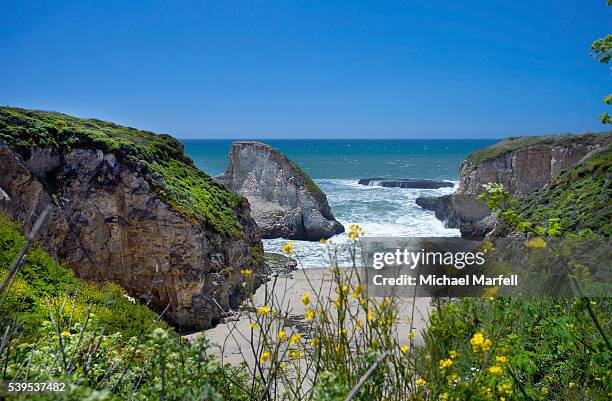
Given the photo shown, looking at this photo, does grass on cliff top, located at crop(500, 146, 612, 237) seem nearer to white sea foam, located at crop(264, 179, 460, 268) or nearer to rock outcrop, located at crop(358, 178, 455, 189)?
white sea foam, located at crop(264, 179, 460, 268)

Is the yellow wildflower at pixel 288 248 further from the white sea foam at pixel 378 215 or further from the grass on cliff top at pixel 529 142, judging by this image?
the grass on cliff top at pixel 529 142

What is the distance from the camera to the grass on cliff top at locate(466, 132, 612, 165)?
98.3 ft

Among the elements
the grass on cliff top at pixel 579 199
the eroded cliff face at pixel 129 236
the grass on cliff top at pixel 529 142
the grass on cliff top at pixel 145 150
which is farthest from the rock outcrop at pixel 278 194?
the grass on cliff top at pixel 579 199

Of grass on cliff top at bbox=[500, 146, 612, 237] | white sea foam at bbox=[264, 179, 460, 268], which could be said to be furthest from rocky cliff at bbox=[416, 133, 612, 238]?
grass on cliff top at bbox=[500, 146, 612, 237]

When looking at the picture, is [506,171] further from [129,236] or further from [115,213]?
[115,213]

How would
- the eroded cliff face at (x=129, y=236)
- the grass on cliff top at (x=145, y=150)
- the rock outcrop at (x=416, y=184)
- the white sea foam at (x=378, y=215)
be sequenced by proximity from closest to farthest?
the grass on cliff top at (x=145, y=150)
the eroded cliff face at (x=129, y=236)
the white sea foam at (x=378, y=215)
the rock outcrop at (x=416, y=184)

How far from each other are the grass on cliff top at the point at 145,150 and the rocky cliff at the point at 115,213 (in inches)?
1.7

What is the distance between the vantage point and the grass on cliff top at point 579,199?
1005cm

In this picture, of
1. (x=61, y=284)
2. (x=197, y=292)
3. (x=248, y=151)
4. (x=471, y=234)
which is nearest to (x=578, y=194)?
(x=197, y=292)

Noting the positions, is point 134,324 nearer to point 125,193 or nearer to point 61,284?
point 61,284

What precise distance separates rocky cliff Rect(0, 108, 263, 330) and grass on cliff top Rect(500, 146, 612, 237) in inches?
382

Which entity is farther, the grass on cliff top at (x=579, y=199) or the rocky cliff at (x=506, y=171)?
the rocky cliff at (x=506, y=171)

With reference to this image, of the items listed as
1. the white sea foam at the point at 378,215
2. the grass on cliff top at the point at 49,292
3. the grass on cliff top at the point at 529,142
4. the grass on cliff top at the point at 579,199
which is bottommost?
the white sea foam at the point at 378,215

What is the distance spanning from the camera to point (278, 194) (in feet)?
111
